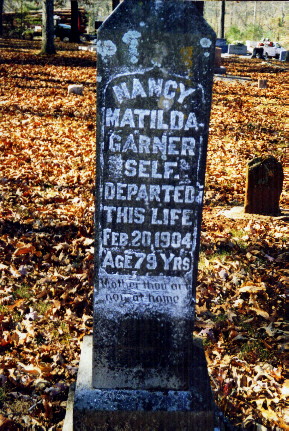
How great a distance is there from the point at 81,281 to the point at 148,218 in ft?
8.64

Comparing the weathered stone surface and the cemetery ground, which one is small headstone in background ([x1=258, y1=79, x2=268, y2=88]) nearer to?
the cemetery ground

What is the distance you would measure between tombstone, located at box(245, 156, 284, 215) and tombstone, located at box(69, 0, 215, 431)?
4080 millimetres

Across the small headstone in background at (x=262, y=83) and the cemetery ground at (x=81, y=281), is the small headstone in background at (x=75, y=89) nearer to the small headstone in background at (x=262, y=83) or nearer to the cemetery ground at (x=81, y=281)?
the cemetery ground at (x=81, y=281)

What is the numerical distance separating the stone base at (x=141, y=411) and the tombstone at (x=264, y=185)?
431 centimetres

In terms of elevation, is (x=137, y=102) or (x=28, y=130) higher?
(x=137, y=102)

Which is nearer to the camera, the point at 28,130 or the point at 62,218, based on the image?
the point at 62,218

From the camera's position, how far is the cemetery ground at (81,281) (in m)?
3.89

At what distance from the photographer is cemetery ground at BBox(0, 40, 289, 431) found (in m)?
3.89

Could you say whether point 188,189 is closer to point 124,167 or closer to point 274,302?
point 124,167

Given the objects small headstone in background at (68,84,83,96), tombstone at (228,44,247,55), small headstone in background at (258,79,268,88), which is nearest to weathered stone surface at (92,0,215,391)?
small headstone in background at (68,84,83,96)

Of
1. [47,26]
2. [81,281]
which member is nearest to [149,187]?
[81,281]

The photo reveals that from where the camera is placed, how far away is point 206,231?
6.68m

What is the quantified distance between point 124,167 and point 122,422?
1.68 meters

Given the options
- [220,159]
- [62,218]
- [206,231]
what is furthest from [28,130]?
[206,231]
